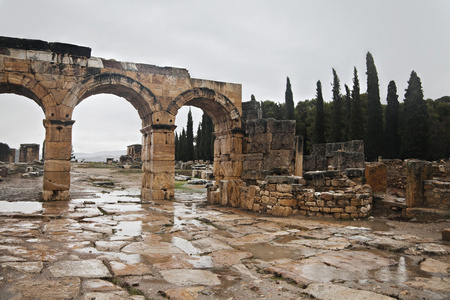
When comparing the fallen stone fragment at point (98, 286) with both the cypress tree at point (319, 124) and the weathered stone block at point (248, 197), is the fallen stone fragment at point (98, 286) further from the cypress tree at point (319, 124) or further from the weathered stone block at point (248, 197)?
the cypress tree at point (319, 124)

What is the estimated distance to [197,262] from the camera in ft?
12.5

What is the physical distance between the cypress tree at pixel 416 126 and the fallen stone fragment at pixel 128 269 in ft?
87.4

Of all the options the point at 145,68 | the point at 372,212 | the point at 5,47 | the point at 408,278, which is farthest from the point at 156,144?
the point at 408,278

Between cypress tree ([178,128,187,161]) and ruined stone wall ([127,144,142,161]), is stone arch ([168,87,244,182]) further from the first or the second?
cypress tree ([178,128,187,161])

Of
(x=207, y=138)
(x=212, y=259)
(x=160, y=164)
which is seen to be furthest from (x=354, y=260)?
(x=207, y=138)

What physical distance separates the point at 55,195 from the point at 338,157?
8331 millimetres

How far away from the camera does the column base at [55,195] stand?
9016 millimetres

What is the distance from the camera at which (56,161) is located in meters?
9.13

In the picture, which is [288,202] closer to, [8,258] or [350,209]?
[350,209]

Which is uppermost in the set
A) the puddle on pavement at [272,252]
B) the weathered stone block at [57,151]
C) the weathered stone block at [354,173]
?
the weathered stone block at [57,151]

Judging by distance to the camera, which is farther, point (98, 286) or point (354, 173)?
point (354, 173)

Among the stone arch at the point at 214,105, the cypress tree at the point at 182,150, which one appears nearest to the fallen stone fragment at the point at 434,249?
the stone arch at the point at 214,105

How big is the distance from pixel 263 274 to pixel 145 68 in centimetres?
836

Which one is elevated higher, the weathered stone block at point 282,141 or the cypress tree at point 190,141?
the cypress tree at point 190,141
